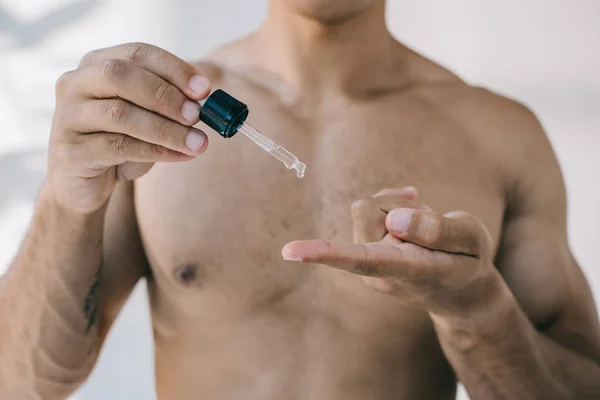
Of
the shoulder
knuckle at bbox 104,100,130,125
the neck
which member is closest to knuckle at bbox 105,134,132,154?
knuckle at bbox 104,100,130,125

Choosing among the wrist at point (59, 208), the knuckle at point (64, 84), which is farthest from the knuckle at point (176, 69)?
the wrist at point (59, 208)

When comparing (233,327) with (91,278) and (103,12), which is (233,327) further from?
(103,12)

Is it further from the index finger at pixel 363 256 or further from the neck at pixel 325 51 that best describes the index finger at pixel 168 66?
the neck at pixel 325 51

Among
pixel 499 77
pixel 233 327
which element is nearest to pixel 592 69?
pixel 499 77

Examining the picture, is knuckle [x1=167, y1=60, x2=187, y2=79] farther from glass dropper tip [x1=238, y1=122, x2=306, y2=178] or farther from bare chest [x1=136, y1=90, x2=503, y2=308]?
bare chest [x1=136, y1=90, x2=503, y2=308]

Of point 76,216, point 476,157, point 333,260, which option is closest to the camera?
point 333,260

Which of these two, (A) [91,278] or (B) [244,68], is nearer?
(A) [91,278]

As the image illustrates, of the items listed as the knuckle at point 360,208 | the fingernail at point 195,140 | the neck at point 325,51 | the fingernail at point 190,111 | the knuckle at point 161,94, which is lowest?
the neck at point 325,51

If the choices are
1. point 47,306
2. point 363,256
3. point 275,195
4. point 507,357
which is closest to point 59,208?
point 47,306
